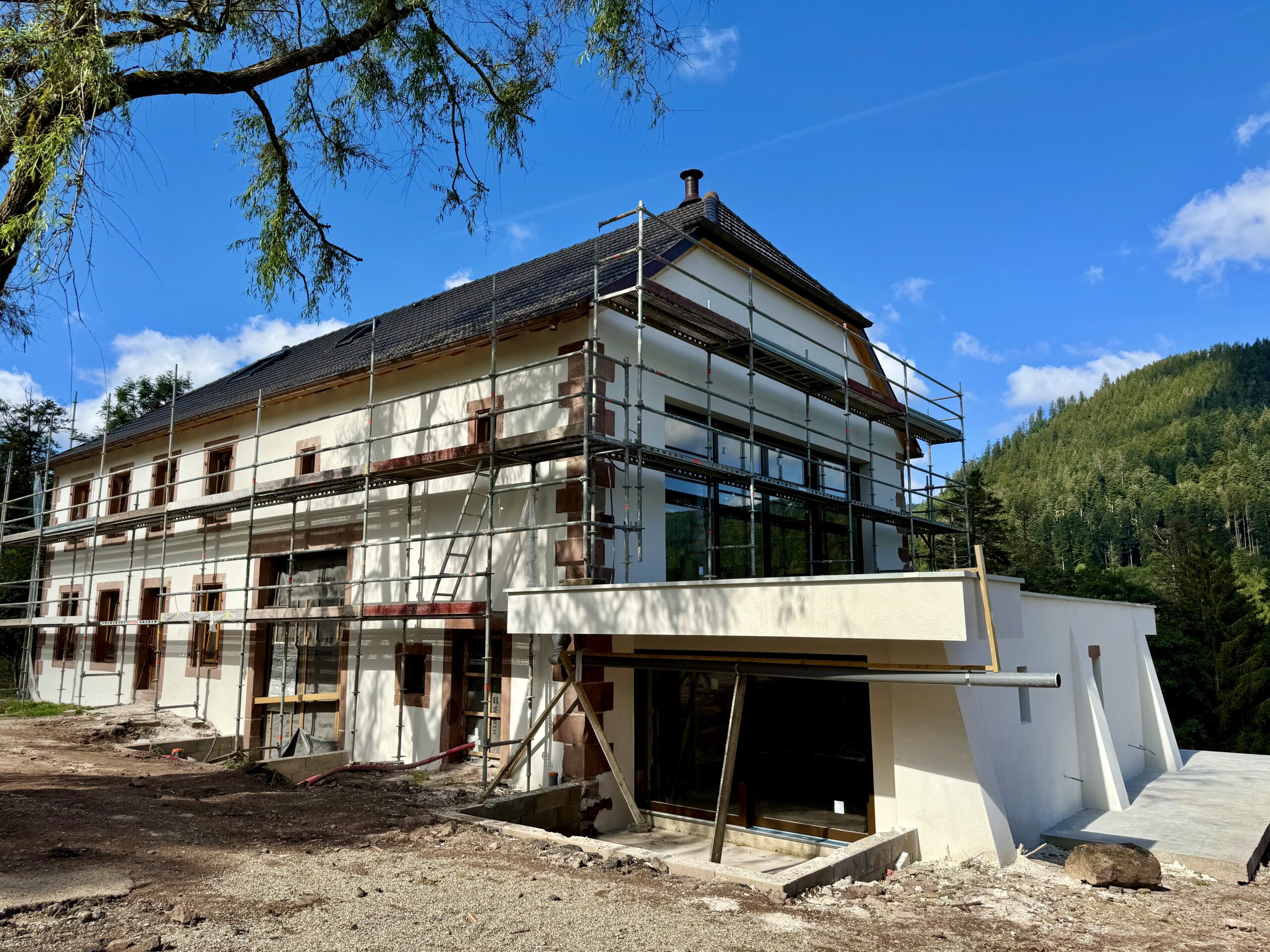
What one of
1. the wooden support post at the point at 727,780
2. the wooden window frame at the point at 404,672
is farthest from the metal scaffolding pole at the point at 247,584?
the wooden support post at the point at 727,780

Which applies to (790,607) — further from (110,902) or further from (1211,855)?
(110,902)

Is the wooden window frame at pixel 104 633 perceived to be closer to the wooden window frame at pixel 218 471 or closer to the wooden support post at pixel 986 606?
the wooden window frame at pixel 218 471

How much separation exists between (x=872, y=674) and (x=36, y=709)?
55.8 ft

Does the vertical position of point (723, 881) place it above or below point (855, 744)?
below

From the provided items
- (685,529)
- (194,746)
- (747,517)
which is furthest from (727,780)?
(194,746)

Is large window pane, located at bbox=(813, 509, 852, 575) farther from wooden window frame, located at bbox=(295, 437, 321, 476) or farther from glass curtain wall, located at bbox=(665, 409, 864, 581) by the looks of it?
wooden window frame, located at bbox=(295, 437, 321, 476)

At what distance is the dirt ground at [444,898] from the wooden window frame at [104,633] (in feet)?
34.8

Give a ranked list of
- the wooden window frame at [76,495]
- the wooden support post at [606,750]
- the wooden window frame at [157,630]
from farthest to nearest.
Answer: the wooden window frame at [76,495], the wooden window frame at [157,630], the wooden support post at [606,750]

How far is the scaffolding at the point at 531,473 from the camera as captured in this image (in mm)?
10344

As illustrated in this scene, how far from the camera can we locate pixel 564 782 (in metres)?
9.80

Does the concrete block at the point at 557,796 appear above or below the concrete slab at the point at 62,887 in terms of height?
below

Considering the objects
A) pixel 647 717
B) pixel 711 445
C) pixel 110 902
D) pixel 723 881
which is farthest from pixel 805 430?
pixel 110 902

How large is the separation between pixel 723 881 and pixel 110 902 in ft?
13.2

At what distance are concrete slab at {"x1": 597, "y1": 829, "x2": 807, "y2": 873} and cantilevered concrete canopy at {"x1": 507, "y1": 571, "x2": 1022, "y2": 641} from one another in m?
2.21
